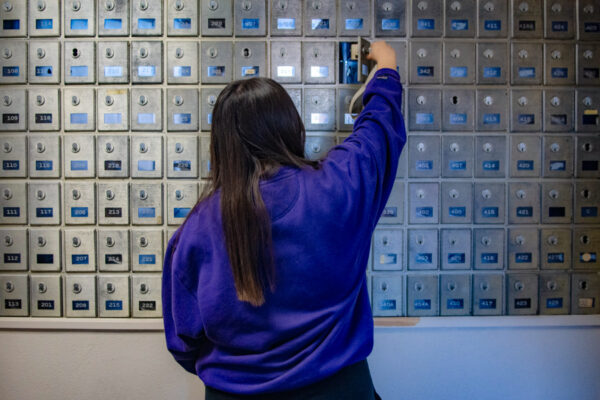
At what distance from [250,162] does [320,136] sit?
118 cm

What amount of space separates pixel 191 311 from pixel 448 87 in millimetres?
1893

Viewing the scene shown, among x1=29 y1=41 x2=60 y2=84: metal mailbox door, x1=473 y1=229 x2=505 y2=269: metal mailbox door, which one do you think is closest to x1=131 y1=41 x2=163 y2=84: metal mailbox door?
x1=29 y1=41 x2=60 y2=84: metal mailbox door

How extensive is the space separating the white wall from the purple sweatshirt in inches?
49.2

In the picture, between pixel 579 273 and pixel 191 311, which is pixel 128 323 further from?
pixel 579 273

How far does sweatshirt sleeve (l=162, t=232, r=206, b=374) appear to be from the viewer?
1.16 meters

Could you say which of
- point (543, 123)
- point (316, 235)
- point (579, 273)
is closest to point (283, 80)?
point (316, 235)

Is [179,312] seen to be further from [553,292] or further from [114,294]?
[553,292]

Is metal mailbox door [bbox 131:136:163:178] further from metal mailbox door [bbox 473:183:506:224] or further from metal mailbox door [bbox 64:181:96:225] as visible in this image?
metal mailbox door [bbox 473:183:506:224]

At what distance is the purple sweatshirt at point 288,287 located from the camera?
Answer: 1.10 meters

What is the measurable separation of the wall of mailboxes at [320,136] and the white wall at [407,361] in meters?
0.13

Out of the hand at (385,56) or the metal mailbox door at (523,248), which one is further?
the metal mailbox door at (523,248)

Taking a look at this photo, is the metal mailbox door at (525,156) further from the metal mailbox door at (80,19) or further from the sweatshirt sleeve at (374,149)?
the metal mailbox door at (80,19)

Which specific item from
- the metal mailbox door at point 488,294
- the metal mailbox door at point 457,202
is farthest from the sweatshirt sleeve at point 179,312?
the metal mailbox door at point 488,294

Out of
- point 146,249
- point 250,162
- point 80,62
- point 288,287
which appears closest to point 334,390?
point 288,287
